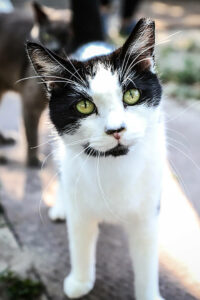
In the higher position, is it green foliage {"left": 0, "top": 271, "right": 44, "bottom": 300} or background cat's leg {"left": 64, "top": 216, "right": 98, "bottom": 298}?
background cat's leg {"left": 64, "top": 216, "right": 98, "bottom": 298}

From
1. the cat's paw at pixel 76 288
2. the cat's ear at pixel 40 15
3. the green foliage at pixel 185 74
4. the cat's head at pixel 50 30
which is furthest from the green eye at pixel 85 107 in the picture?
the green foliage at pixel 185 74

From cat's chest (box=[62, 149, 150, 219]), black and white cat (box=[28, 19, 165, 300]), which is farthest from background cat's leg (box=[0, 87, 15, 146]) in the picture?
cat's chest (box=[62, 149, 150, 219])

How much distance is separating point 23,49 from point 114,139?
68.8 inches

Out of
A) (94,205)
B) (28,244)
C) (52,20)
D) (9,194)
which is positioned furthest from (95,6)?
(94,205)

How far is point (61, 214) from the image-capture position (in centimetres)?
200

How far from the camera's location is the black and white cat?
3.82ft

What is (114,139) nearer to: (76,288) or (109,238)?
(76,288)

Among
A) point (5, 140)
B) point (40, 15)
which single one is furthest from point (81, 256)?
point (40, 15)

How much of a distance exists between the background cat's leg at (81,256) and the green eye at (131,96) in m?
0.45

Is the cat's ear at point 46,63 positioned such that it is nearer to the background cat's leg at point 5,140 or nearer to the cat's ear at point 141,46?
the cat's ear at point 141,46

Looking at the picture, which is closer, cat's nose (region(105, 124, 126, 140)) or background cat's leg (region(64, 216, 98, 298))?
cat's nose (region(105, 124, 126, 140))

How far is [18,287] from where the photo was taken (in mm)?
1582

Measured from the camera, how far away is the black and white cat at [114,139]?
1.16m

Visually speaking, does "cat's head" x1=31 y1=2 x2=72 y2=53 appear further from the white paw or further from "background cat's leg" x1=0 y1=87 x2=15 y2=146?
the white paw
